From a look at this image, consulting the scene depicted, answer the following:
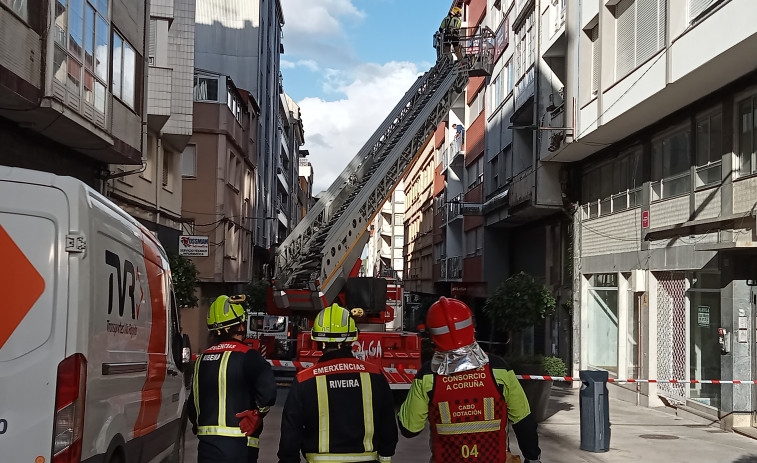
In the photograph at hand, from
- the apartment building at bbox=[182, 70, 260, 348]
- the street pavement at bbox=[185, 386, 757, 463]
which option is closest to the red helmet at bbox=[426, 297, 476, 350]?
the street pavement at bbox=[185, 386, 757, 463]

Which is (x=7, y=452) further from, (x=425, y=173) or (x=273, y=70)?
(x=425, y=173)

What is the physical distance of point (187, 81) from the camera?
2320 cm

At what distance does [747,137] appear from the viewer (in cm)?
1327

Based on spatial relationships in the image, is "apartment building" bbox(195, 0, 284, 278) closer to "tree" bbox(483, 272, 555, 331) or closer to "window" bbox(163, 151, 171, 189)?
"window" bbox(163, 151, 171, 189)

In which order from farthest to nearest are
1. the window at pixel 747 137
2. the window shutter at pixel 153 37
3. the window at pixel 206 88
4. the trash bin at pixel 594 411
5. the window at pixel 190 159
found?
the window at pixel 206 88
the window at pixel 190 159
the window shutter at pixel 153 37
the window at pixel 747 137
the trash bin at pixel 594 411

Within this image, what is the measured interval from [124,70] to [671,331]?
Answer: 1222cm

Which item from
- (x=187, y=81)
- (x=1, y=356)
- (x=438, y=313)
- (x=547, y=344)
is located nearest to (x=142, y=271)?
(x=1, y=356)

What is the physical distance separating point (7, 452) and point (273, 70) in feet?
154

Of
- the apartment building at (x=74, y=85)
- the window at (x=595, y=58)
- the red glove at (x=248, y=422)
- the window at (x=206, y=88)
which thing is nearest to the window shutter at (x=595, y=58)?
the window at (x=595, y=58)

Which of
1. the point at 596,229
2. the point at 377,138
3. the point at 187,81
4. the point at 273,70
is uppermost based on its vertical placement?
the point at 273,70

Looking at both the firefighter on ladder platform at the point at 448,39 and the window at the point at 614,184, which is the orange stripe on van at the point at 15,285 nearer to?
the window at the point at 614,184

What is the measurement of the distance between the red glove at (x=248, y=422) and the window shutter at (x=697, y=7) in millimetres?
10680

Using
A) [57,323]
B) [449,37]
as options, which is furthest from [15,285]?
[449,37]

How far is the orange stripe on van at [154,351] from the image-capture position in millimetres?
6578
